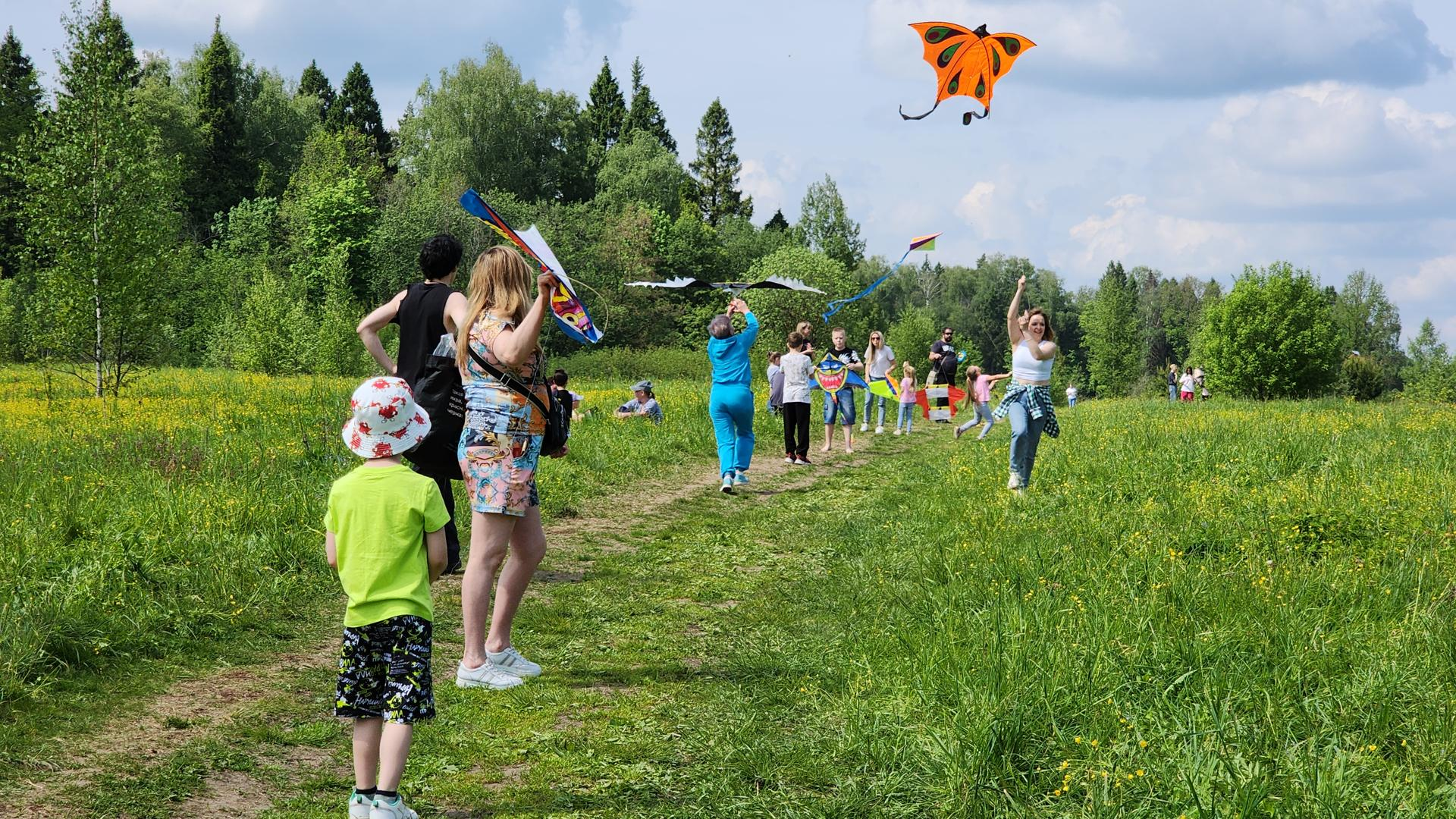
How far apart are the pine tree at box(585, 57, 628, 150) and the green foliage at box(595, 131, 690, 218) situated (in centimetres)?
1000

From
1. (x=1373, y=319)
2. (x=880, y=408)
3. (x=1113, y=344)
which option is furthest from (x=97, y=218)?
(x=1373, y=319)

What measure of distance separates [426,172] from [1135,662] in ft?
210

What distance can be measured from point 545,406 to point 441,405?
117cm

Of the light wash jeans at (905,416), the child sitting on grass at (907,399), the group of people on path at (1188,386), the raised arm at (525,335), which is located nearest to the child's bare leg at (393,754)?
the raised arm at (525,335)

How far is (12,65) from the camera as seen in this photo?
5472cm

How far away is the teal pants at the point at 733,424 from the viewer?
39.7 ft

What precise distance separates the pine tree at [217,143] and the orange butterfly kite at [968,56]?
209ft

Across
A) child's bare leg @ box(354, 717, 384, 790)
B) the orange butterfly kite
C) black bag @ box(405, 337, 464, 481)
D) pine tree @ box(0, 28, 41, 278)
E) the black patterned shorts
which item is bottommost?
child's bare leg @ box(354, 717, 384, 790)

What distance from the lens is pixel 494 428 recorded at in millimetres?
5172

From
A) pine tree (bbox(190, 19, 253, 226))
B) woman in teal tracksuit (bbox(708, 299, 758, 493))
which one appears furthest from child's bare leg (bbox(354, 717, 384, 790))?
pine tree (bbox(190, 19, 253, 226))

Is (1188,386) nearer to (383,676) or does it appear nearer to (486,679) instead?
(486,679)

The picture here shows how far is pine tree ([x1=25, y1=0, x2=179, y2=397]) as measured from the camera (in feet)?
63.5

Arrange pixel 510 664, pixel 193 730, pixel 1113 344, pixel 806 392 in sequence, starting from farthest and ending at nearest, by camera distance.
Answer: pixel 1113 344
pixel 806 392
pixel 510 664
pixel 193 730

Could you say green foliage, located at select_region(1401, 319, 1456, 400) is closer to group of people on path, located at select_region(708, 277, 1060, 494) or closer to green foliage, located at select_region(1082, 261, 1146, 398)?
green foliage, located at select_region(1082, 261, 1146, 398)
